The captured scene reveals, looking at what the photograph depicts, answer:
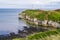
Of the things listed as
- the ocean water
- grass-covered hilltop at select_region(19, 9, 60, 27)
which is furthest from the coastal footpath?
the ocean water

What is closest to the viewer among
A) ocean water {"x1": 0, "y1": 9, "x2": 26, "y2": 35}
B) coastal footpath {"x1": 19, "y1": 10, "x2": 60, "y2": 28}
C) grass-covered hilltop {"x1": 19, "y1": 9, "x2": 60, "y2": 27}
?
ocean water {"x1": 0, "y1": 9, "x2": 26, "y2": 35}

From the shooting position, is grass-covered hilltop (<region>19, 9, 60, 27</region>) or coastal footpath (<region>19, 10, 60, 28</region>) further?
grass-covered hilltop (<region>19, 9, 60, 27</region>)

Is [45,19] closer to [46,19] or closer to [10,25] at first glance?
[46,19]

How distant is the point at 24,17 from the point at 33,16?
17.1ft

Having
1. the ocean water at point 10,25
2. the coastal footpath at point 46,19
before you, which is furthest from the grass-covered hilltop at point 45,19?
the ocean water at point 10,25

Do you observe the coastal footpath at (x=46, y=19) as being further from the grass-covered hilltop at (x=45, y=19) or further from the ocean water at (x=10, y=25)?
the ocean water at (x=10, y=25)

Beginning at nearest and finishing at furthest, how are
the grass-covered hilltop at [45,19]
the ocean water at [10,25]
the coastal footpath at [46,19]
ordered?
the ocean water at [10,25] → the coastal footpath at [46,19] → the grass-covered hilltop at [45,19]

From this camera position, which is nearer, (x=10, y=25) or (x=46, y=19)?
(x=46, y=19)

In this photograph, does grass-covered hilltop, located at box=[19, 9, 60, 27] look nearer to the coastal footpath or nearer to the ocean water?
the coastal footpath

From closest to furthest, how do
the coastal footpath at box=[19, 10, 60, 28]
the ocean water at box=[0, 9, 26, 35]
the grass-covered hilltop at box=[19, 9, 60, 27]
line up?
1. the ocean water at box=[0, 9, 26, 35]
2. the coastal footpath at box=[19, 10, 60, 28]
3. the grass-covered hilltop at box=[19, 9, 60, 27]

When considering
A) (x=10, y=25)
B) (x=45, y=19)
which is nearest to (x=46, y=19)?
(x=45, y=19)

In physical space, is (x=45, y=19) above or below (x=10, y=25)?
above

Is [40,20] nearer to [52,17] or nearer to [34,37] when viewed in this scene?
[52,17]

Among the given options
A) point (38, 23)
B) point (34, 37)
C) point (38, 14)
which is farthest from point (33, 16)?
point (34, 37)
